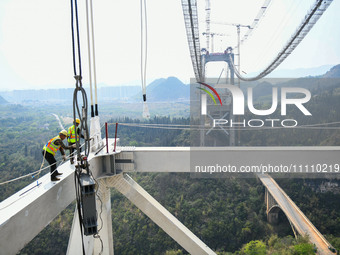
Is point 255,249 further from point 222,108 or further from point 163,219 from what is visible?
point 163,219

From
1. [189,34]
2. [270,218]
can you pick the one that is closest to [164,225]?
[189,34]

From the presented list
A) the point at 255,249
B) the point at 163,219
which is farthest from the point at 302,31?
the point at 255,249

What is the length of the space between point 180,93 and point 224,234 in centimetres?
2498

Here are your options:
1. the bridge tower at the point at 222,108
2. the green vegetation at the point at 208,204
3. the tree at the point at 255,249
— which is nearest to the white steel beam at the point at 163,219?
the green vegetation at the point at 208,204

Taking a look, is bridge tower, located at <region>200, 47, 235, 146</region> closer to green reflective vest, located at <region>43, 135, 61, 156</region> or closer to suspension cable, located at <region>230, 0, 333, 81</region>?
suspension cable, located at <region>230, 0, 333, 81</region>

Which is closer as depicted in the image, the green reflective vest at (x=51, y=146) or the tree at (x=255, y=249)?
the green reflective vest at (x=51, y=146)

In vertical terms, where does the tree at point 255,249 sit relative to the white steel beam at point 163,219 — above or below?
below

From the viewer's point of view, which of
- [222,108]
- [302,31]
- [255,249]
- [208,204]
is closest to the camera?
[302,31]

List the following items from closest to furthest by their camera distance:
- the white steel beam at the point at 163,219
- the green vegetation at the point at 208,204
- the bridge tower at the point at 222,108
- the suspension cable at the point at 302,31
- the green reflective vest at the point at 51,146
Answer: the green reflective vest at the point at 51,146
the white steel beam at the point at 163,219
the suspension cable at the point at 302,31
the green vegetation at the point at 208,204
the bridge tower at the point at 222,108

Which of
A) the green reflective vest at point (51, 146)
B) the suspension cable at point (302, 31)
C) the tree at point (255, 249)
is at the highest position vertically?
the suspension cable at point (302, 31)

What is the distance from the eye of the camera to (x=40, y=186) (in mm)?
2594

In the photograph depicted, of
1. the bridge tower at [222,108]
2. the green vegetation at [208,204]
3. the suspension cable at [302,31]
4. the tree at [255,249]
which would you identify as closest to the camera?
the suspension cable at [302,31]

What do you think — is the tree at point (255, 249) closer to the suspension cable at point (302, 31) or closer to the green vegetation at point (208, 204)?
the green vegetation at point (208, 204)

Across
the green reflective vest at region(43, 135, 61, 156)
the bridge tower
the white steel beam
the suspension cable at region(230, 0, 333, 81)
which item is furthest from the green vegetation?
the green reflective vest at region(43, 135, 61, 156)
